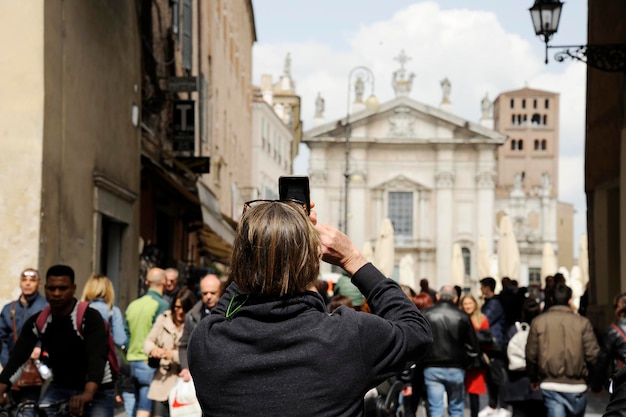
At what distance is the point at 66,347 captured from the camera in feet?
19.4

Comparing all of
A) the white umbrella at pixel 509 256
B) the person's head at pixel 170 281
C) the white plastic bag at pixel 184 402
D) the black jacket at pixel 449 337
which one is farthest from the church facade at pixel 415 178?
the white plastic bag at pixel 184 402

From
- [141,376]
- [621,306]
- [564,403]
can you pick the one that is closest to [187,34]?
[141,376]

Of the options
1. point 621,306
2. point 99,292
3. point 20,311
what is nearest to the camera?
point 20,311

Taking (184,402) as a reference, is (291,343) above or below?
above

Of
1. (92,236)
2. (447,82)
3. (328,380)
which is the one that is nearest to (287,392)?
(328,380)

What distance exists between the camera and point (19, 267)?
9.45 metres

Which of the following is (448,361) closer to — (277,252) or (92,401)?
(92,401)

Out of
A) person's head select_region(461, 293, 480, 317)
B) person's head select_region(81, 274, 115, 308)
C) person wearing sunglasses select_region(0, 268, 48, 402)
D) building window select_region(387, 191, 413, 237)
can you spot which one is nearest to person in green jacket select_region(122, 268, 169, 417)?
person's head select_region(81, 274, 115, 308)

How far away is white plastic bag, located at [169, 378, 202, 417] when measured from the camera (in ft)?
23.2

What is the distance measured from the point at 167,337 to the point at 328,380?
19.4ft

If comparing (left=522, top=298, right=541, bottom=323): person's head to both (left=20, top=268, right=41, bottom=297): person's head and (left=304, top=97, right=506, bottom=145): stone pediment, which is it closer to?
(left=20, top=268, right=41, bottom=297): person's head

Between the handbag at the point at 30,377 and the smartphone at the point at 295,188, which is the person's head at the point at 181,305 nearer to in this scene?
the handbag at the point at 30,377

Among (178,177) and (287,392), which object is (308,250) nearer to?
(287,392)

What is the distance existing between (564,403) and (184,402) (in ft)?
10.1
